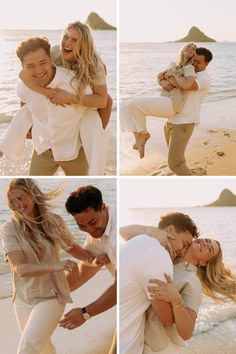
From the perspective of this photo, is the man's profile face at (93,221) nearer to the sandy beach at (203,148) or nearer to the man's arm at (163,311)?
the sandy beach at (203,148)

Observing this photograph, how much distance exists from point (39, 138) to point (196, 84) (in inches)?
24.8

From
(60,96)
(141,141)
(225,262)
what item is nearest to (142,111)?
(141,141)

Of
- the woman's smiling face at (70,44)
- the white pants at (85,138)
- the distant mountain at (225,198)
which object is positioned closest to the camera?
the woman's smiling face at (70,44)

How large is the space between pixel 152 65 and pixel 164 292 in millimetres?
867

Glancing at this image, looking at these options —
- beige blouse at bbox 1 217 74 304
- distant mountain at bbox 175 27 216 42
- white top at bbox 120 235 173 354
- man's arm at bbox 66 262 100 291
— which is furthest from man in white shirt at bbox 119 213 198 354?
distant mountain at bbox 175 27 216 42

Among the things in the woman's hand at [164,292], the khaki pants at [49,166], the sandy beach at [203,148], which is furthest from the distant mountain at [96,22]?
the woman's hand at [164,292]

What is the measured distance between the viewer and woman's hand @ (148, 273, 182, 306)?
9.84ft

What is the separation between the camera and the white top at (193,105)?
123 inches

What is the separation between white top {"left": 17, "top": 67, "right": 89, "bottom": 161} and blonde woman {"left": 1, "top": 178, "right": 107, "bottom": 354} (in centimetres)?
15

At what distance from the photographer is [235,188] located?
3203 millimetres

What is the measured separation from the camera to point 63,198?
3.12 metres

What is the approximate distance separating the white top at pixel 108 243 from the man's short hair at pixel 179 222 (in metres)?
0.18

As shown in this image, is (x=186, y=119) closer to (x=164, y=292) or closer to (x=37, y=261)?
(x=164, y=292)

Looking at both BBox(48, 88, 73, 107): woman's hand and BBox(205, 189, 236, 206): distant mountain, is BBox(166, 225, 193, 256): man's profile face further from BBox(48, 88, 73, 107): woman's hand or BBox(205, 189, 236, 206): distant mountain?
BBox(48, 88, 73, 107): woman's hand
